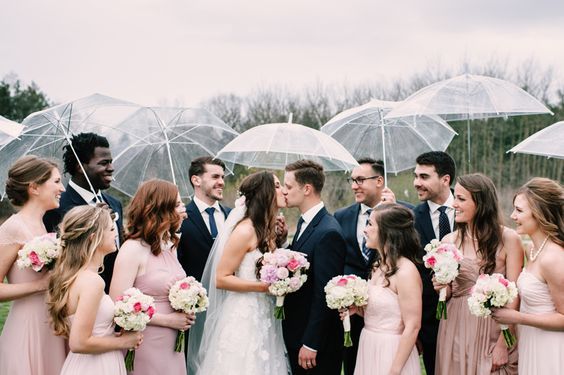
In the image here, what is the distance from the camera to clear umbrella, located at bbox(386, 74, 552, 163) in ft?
22.7

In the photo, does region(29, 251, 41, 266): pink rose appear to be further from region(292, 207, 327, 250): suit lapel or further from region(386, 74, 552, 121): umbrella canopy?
region(386, 74, 552, 121): umbrella canopy

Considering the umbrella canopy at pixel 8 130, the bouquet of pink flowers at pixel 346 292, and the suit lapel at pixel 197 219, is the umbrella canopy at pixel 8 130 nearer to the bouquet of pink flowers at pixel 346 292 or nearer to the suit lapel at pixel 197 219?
the suit lapel at pixel 197 219

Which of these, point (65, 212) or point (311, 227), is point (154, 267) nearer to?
point (65, 212)

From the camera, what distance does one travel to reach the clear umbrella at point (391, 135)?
27.5 feet

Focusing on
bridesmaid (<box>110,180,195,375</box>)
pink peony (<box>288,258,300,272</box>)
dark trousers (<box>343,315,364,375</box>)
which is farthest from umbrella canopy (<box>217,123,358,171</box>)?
dark trousers (<box>343,315,364,375</box>)

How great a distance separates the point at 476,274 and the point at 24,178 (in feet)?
13.2

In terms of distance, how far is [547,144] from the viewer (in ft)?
21.3

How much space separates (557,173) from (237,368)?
89.3 ft

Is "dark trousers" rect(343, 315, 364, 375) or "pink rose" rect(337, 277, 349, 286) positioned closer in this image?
"pink rose" rect(337, 277, 349, 286)

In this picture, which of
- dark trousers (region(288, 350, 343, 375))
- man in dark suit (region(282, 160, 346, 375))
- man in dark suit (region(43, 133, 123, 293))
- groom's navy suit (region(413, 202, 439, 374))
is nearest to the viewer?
man in dark suit (region(282, 160, 346, 375))

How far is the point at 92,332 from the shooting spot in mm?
4945

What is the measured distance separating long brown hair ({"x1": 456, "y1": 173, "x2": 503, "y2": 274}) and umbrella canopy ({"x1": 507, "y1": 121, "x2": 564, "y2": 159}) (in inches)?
23.2

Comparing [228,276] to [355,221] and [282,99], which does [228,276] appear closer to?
[355,221]

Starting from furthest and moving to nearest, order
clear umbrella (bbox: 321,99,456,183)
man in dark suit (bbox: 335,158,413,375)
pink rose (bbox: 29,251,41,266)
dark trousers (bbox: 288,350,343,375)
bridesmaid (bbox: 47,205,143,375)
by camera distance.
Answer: clear umbrella (bbox: 321,99,456,183)
man in dark suit (bbox: 335,158,413,375)
dark trousers (bbox: 288,350,343,375)
pink rose (bbox: 29,251,41,266)
bridesmaid (bbox: 47,205,143,375)
